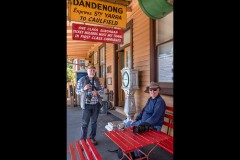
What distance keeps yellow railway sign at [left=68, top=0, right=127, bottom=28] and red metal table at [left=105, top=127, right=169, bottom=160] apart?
260 cm

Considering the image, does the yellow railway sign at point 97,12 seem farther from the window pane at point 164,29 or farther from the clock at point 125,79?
the clock at point 125,79

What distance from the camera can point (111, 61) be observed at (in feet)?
25.6

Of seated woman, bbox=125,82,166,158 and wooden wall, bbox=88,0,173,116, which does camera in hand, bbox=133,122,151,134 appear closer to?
seated woman, bbox=125,82,166,158

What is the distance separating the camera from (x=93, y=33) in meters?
4.44

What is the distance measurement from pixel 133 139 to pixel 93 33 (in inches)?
120

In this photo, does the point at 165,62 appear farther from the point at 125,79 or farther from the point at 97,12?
the point at 97,12

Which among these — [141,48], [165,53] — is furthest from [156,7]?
[141,48]

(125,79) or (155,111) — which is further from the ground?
(125,79)
